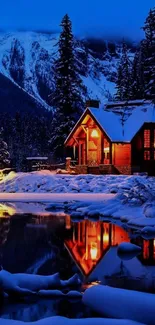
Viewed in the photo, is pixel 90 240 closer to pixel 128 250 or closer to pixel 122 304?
pixel 128 250

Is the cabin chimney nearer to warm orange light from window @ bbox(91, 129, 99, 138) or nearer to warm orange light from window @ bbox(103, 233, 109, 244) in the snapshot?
warm orange light from window @ bbox(91, 129, 99, 138)

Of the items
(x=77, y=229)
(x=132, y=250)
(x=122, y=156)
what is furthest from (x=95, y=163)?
(x=132, y=250)

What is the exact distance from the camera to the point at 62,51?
46.1m

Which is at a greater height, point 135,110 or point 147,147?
point 135,110

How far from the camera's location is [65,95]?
44.6 meters

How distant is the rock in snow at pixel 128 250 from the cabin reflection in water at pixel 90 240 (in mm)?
435

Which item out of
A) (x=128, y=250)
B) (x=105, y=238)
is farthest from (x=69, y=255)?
(x=105, y=238)

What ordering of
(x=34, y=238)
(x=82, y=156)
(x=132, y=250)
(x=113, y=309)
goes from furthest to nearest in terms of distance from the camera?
(x=82, y=156)
(x=34, y=238)
(x=132, y=250)
(x=113, y=309)

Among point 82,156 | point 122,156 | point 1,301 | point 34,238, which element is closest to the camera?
point 1,301

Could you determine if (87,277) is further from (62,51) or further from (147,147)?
(62,51)

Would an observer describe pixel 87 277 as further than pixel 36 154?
No

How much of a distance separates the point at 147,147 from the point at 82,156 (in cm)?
615

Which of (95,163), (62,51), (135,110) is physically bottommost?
(95,163)

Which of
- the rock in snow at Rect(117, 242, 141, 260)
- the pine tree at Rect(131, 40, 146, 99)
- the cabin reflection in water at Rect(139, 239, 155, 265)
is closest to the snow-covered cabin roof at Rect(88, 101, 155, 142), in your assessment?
the pine tree at Rect(131, 40, 146, 99)
